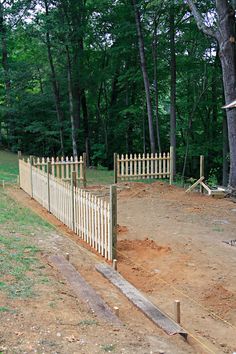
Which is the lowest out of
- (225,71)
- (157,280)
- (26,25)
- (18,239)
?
(157,280)

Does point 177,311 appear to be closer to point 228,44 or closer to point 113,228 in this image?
point 113,228

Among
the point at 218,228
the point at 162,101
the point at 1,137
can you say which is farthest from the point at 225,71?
the point at 1,137

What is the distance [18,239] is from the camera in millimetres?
7312

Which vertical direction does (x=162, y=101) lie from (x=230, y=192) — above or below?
above

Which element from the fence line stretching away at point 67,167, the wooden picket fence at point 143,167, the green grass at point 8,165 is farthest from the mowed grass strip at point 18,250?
the green grass at point 8,165

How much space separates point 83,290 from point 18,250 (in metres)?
1.88

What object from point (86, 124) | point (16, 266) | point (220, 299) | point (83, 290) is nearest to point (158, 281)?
point (220, 299)

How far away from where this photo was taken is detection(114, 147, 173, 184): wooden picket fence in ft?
56.6

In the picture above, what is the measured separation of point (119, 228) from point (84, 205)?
1.83 metres

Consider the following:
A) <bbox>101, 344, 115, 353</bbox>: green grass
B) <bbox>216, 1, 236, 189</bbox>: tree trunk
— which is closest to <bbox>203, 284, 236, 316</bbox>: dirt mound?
<bbox>101, 344, 115, 353</bbox>: green grass

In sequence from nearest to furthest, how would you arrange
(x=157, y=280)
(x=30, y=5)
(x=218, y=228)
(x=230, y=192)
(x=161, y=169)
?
(x=157, y=280) < (x=218, y=228) < (x=230, y=192) < (x=161, y=169) < (x=30, y=5)

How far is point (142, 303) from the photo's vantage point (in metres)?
5.07

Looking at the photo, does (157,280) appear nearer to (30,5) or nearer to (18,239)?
(18,239)

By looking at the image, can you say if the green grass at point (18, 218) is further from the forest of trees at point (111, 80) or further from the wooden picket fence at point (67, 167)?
the forest of trees at point (111, 80)
